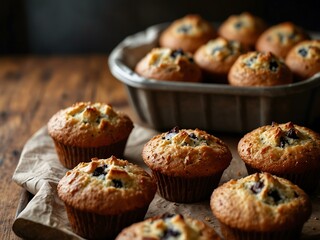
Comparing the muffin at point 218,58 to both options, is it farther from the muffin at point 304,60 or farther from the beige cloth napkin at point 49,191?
the beige cloth napkin at point 49,191

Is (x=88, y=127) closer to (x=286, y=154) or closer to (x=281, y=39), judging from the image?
(x=286, y=154)

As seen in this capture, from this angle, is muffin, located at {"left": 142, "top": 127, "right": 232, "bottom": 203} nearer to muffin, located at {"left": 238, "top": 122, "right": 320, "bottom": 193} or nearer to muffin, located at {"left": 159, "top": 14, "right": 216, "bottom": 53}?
muffin, located at {"left": 238, "top": 122, "right": 320, "bottom": 193}

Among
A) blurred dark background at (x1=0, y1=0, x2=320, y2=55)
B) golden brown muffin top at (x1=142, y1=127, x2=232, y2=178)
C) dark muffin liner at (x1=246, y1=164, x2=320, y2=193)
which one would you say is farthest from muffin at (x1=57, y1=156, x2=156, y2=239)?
blurred dark background at (x1=0, y1=0, x2=320, y2=55)

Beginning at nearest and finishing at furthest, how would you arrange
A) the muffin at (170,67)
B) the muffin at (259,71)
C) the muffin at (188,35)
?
the muffin at (259,71) → the muffin at (170,67) → the muffin at (188,35)

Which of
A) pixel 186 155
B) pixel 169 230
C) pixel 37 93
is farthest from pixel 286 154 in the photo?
pixel 37 93

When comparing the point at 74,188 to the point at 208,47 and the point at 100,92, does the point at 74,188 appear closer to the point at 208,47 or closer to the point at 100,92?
the point at 208,47

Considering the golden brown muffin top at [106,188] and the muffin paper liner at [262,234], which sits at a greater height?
the golden brown muffin top at [106,188]

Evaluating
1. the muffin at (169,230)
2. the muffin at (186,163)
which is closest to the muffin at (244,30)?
the muffin at (186,163)
